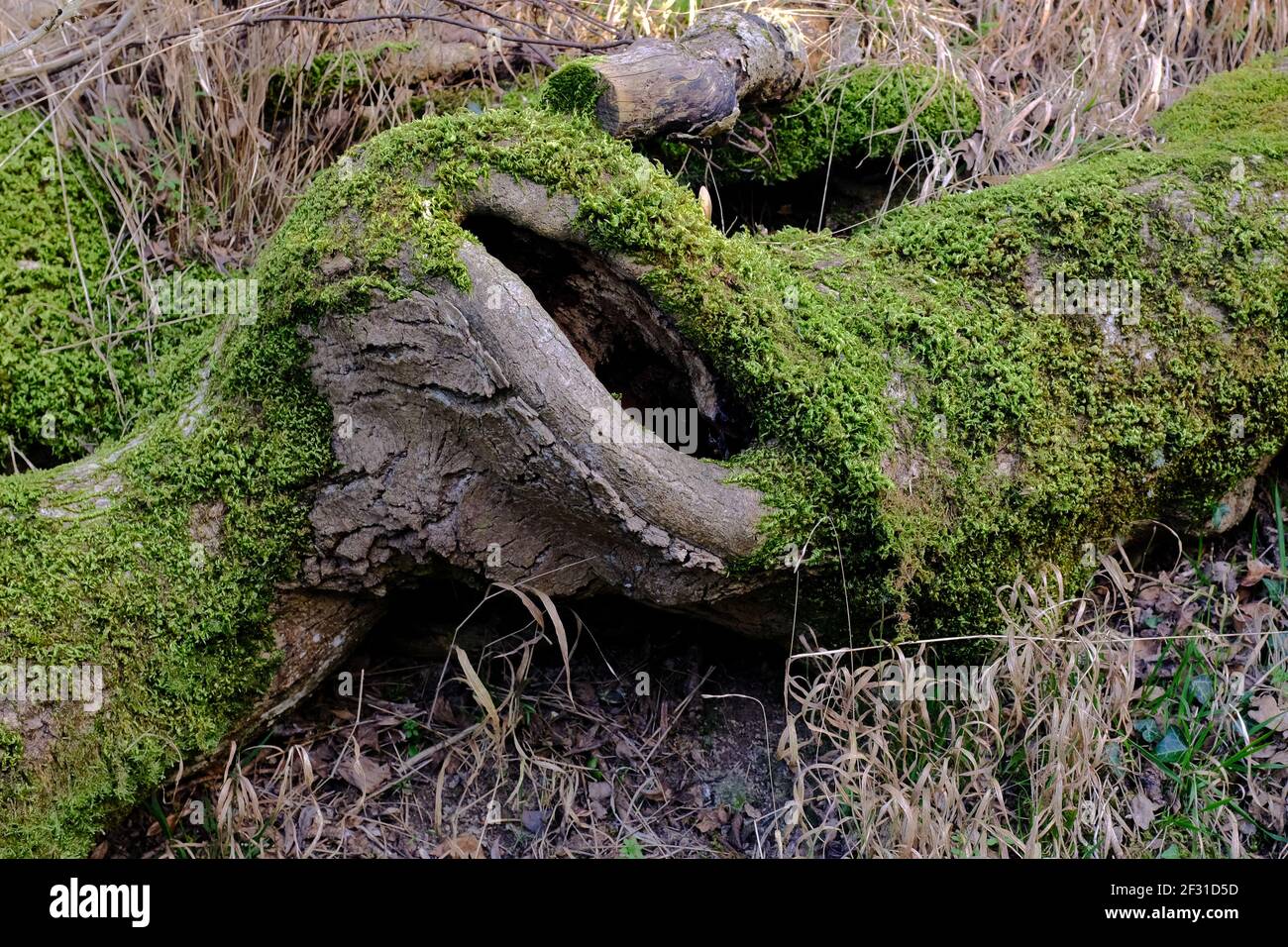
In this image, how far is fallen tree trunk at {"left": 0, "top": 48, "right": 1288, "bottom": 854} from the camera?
270 centimetres

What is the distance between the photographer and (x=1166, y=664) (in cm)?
332

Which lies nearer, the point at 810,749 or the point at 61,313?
the point at 810,749

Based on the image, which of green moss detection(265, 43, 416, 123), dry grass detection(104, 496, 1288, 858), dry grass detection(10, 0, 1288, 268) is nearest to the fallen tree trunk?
dry grass detection(104, 496, 1288, 858)

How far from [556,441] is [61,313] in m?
2.16

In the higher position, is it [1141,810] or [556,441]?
[556,441]

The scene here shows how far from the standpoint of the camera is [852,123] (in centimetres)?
434

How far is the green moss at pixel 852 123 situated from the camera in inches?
167

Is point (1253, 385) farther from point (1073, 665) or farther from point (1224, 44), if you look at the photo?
point (1224, 44)

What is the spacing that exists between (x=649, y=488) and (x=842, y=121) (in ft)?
7.90

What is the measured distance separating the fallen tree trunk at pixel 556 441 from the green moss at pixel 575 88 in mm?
110

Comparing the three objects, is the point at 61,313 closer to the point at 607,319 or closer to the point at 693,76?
Result: the point at 607,319

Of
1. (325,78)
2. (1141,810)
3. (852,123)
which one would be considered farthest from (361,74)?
(1141,810)

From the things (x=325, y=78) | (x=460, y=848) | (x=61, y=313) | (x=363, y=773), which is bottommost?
(x=460, y=848)
